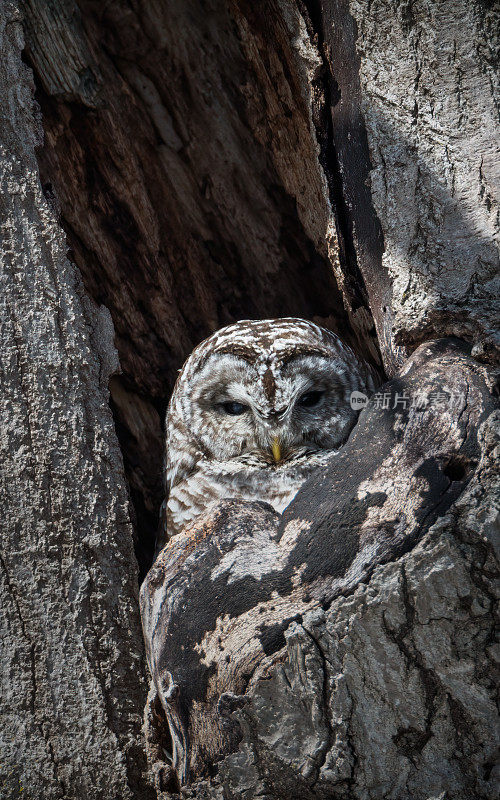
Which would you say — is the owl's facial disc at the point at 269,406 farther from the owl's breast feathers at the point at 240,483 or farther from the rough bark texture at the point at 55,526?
the rough bark texture at the point at 55,526

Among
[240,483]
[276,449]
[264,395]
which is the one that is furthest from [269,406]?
[240,483]

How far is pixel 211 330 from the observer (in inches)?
102

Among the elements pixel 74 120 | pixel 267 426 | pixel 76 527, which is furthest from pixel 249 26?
pixel 76 527

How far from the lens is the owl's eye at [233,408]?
7.23 ft

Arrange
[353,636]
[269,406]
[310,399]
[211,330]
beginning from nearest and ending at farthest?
[353,636]
[269,406]
[310,399]
[211,330]

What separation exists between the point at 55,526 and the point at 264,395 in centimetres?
74

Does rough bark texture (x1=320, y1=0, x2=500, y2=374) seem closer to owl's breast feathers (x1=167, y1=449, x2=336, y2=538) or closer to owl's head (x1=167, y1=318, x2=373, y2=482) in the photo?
owl's head (x1=167, y1=318, x2=373, y2=482)

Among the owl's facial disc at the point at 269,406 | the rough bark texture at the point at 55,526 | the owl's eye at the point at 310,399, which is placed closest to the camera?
Result: the rough bark texture at the point at 55,526

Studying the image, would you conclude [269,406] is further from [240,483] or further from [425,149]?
[425,149]

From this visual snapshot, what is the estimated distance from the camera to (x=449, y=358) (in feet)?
5.13

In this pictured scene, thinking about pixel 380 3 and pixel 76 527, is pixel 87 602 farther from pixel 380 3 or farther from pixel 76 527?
pixel 380 3

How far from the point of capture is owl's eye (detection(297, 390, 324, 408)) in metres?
2.19

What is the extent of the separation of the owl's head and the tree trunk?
0.52 ft

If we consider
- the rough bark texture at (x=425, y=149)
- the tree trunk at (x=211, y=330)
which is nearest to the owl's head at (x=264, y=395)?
the tree trunk at (x=211, y=330)
